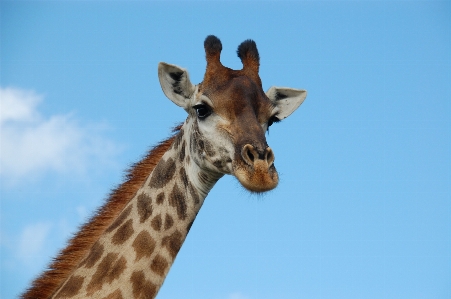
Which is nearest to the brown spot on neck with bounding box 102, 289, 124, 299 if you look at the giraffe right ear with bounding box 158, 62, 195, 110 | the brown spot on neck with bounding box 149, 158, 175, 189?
the brown spot on neck with bounding box 149, 158, 175, 189

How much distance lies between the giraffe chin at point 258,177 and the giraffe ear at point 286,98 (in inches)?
108

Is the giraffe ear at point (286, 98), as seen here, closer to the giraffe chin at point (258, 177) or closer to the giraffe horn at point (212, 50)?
the giraffe horn at point (212, 50)

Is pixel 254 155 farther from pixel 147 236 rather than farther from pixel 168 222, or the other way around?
pixel 147 236

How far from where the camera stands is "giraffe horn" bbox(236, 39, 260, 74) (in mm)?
10867

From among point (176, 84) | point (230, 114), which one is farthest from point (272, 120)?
point (176, 84)

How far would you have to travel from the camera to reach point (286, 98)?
11500 mm

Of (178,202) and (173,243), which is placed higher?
(178,202)

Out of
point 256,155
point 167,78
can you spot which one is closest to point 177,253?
point 256,155

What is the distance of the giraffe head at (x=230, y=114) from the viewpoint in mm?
8773

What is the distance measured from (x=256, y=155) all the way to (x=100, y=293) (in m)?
3.19

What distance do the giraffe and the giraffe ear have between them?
0.39 m

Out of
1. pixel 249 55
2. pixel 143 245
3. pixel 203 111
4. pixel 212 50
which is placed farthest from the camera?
pixel 249 55

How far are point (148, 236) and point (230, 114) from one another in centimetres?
237

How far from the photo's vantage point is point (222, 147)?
368 inches
